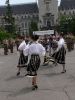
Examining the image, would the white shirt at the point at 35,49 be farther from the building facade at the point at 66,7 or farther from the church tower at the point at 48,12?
the building facade at the point at 66,7

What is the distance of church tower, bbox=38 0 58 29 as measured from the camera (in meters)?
156

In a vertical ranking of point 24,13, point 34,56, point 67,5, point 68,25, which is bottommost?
point 68,25

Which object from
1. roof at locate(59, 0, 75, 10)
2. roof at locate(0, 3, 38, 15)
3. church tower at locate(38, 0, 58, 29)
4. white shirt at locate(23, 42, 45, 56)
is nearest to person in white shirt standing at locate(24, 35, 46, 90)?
white shirt at locate(23, 42, 45, 56)

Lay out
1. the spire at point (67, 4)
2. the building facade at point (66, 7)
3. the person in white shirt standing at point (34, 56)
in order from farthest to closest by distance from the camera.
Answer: the building facade at point (66, 7) < the spire at point (67, 4) < the person in white shirt standing at point (34, 56)

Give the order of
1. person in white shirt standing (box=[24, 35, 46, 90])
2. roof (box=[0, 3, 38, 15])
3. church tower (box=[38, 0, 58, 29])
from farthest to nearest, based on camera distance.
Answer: roof (box=[0, 3, 38, 15])
church tower (box=[38, 0, 58, 29])
person in white shirt standing (box=[24, 35, 46, 90])

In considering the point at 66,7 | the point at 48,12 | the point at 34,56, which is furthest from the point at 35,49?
the point at 66,7

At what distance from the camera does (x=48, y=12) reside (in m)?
157

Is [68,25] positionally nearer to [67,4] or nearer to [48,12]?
[48,12]

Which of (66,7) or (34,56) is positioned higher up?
(34,56)

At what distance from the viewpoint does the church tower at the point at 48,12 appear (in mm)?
155750

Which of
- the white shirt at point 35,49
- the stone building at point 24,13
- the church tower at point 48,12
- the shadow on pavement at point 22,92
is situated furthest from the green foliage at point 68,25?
the shadow on pavement at point 22,92

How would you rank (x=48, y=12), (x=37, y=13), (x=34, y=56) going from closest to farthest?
(x=34, y=56) < (x=48, y=12) < (x=37, y=13)

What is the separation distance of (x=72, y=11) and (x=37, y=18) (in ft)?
47.7

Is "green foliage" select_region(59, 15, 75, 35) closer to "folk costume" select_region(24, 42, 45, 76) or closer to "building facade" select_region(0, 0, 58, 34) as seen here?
"building facade" select_region(0, 0, 58, 34)
